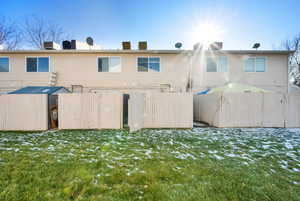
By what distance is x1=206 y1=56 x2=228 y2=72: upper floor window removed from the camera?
881cm

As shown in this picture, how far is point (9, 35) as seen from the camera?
46.2 ft

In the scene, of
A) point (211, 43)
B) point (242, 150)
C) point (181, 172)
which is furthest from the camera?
point (211, 43)

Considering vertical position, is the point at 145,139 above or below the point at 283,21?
below

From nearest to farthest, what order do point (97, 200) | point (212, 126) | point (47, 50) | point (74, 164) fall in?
point (97, 200)
point (74, 164)
point (212, 126)
point (47, 50)

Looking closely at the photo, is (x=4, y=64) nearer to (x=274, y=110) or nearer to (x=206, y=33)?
(x=206, y=33)

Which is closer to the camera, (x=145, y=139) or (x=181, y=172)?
Result: (x=181, y=172)

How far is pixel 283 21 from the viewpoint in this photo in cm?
962

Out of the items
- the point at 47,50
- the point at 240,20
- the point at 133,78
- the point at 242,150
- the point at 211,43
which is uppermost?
the point at 240,20

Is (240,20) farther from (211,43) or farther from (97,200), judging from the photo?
(97,200)

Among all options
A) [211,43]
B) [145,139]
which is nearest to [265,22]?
[211,43]

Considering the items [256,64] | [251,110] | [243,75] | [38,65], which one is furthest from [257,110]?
[38,65]

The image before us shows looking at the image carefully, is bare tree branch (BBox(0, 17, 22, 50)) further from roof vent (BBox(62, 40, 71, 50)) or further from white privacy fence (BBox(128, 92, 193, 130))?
white privacy fence (BBox(128, 92, 193, 130))

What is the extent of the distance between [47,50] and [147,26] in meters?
7.14

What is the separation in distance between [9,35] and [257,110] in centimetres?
2258
